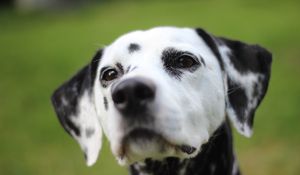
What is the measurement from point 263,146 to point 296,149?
19.8 inches

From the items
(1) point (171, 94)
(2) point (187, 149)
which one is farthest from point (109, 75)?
(2) point (187, 149)

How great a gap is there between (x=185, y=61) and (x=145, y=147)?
0.77 meters

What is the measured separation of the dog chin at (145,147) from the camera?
365cm

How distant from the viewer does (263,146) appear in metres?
8.77

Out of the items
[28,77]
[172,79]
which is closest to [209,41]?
[172,79]

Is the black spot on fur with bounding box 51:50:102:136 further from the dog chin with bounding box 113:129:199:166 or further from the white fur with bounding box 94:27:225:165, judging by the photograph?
the dog chin with bounding box 113:129:199:166

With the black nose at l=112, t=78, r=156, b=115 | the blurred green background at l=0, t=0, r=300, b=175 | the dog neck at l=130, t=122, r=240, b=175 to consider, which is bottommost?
the blurred green background at l=0, t=0, r=300, b=175

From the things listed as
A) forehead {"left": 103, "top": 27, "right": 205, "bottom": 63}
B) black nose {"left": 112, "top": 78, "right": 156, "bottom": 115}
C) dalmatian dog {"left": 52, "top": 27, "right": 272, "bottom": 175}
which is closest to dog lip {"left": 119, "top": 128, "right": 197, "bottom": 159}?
dalmatian dog {"left": 52, "top": 27, "right": 272, "bottom": 175}

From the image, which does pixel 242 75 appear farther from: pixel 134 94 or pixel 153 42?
pixel 134 94

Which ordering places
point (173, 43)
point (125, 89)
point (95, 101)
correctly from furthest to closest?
point (95, 101) < point (173, 43) < point (125, 89)

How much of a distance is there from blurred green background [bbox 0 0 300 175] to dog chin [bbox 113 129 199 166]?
164 inches

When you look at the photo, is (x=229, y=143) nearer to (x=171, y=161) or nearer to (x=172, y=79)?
(x=171, y=161)

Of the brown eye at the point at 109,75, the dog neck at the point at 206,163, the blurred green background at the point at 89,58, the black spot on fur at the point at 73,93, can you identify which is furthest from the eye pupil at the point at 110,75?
the blurred green background at the point at 89,58

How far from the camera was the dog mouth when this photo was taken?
365cm
